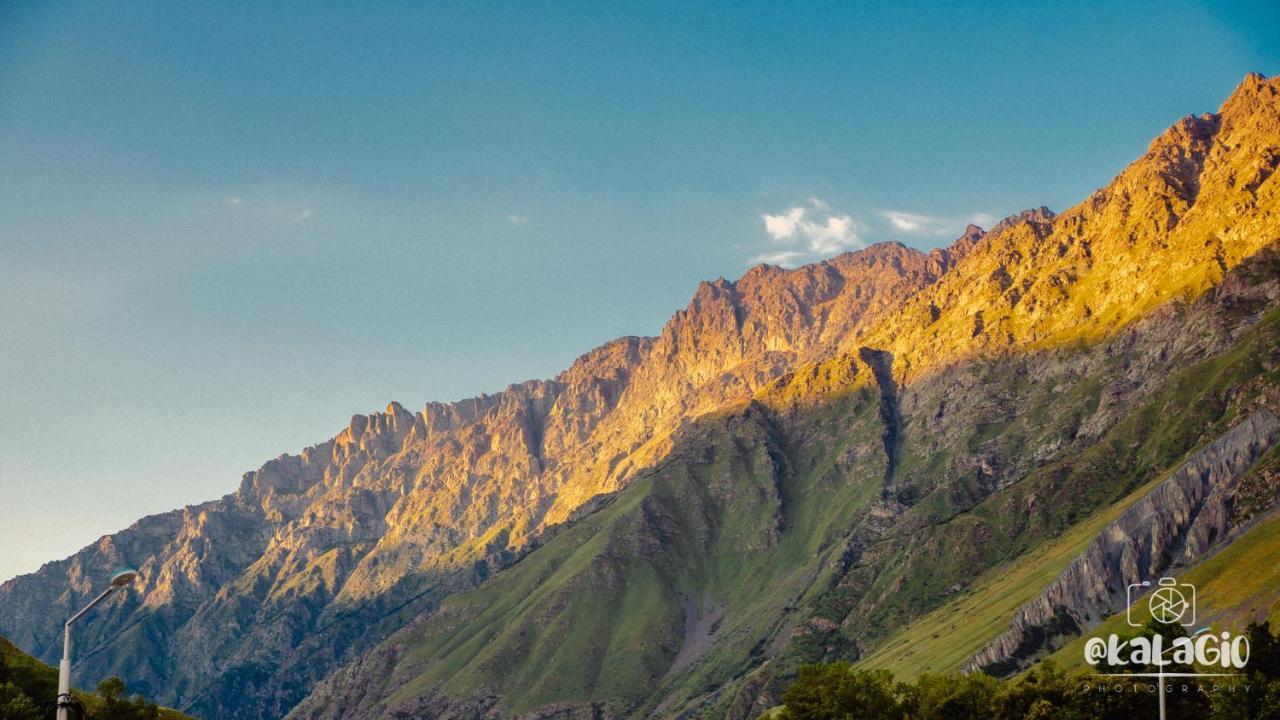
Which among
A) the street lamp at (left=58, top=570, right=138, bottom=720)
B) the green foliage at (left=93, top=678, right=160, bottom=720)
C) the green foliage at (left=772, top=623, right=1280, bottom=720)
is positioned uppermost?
the street lamp at (left=58, top=570, right=138, bottom=720)

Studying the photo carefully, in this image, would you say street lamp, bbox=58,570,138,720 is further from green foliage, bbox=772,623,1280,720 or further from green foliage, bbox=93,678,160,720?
green foliage, bbox=772,623,1280,720

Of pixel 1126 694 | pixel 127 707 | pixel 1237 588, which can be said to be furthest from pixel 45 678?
pixel 1237 588

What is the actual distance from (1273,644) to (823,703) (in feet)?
178

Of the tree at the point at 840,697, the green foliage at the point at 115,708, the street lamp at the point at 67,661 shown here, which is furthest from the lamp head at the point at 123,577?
the tree at the point at 840,697

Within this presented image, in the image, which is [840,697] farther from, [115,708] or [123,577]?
[123,577]

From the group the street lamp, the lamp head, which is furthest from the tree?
the street lamp

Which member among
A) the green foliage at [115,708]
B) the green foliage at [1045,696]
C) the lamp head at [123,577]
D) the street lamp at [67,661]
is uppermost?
the lamp head at [123,577]

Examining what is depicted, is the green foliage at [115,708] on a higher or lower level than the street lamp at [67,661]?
lower

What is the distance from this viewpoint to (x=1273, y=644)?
123812mm

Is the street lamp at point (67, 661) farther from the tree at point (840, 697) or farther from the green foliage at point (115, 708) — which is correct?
the tree at point (840, 697)

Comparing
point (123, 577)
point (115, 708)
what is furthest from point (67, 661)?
point (115, 708)

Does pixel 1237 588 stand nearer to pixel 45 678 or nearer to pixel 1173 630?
pixel 1173 630

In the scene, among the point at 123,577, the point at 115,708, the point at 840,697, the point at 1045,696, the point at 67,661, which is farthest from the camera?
the point at 840,697

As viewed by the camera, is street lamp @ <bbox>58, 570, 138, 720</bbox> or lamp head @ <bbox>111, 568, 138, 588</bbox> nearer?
street lamp @ <bbox>58, 570, 138, 720</bbox>
